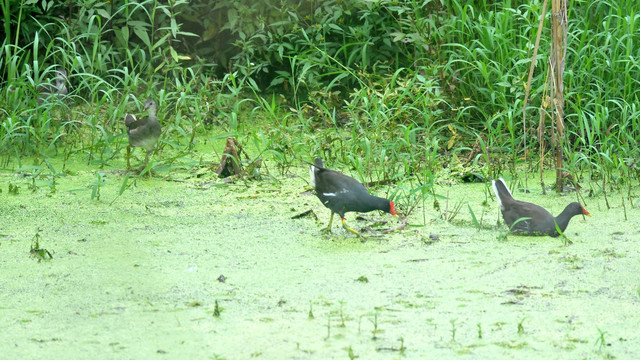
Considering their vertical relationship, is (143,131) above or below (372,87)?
below

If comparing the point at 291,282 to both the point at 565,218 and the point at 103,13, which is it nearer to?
the point at 565,218

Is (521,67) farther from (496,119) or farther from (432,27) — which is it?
(432,27)

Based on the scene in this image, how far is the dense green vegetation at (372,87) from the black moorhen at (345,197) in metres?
0.38

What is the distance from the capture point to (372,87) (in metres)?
5.33

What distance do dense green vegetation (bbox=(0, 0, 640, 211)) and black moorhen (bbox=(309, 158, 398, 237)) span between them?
0.38 meters

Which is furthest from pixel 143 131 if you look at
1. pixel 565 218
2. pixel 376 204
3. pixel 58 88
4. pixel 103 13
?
pixel 565 218

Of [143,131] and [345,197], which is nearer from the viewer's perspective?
[345,197]

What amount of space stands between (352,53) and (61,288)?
11.1ft

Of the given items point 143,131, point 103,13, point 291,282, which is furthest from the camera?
point 103,13

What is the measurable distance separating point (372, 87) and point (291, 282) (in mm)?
2498

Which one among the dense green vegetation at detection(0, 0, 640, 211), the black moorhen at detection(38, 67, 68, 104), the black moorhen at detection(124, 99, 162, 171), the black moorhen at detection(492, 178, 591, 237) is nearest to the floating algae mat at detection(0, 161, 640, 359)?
the black moorhen at detection(492, 178, 591, 237)

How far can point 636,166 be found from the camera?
14.8 feet

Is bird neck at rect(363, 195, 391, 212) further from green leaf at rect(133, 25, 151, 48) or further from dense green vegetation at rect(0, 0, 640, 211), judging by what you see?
green leaf at rect(133, 25, 151, 48)

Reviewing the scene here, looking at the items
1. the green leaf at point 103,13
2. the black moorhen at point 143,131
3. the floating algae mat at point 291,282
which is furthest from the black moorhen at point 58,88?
the floating algae mat at point 291,282
